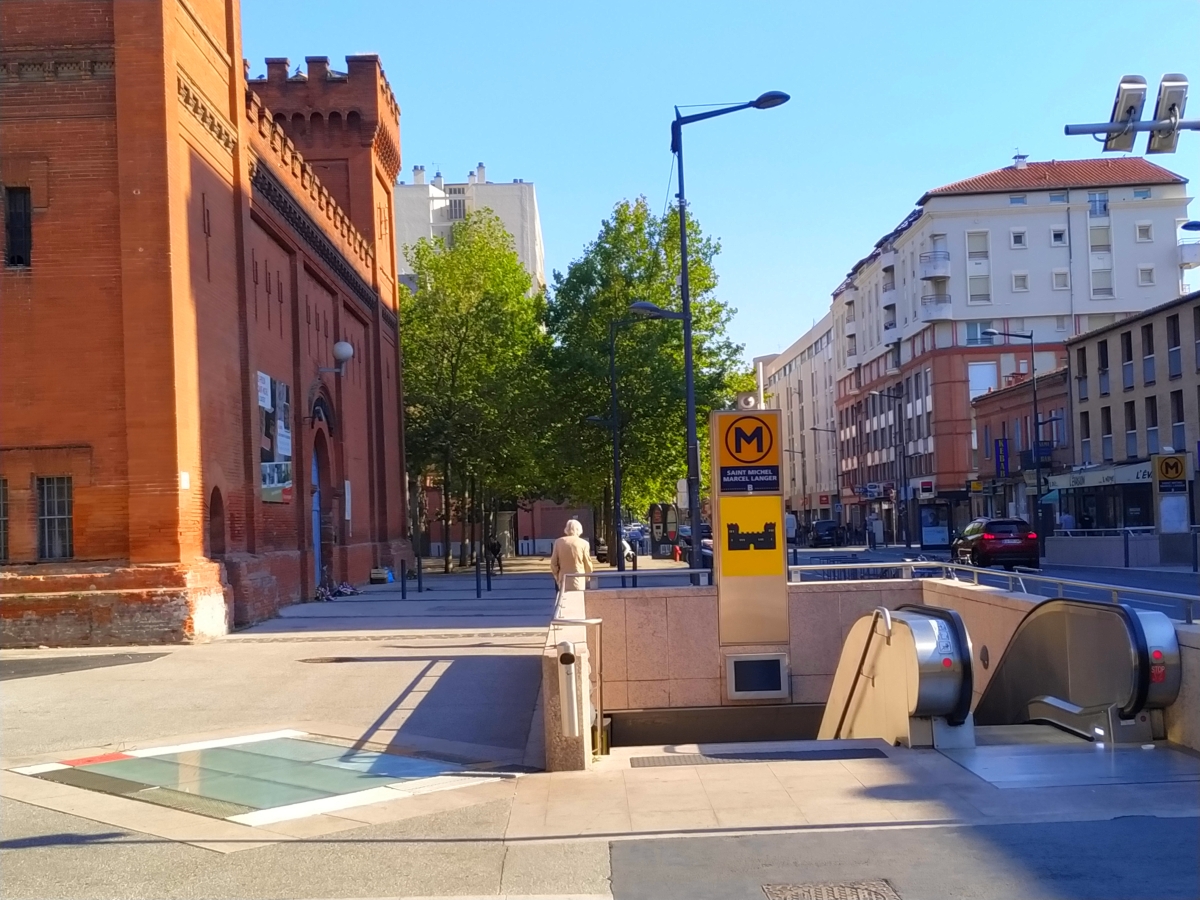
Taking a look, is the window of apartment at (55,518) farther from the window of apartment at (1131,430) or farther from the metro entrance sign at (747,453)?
the window of apartment at (1131,430)

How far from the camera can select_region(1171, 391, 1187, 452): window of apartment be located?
41688 millimetres

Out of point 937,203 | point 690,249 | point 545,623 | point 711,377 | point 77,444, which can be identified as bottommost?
point 545,623

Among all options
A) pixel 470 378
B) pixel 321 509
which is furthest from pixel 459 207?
pixel 321 509

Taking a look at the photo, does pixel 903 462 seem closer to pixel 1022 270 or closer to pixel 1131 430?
pixel 1022 270

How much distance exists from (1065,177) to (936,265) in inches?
360

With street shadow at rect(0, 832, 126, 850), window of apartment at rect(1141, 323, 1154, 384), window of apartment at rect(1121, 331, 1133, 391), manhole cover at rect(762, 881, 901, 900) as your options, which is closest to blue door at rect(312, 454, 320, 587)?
street shadow at rect(0, 832, 126, 850)

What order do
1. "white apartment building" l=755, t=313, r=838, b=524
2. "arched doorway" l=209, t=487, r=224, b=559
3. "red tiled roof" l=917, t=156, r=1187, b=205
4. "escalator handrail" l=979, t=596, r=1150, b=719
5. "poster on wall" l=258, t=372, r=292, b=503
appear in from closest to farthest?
"escalator handrail" l=979, t=596, r=1150, b=719, "arched doorway" l=209, t=487, r=224, b=559, "poster on wall" l=258, t=372, r=292, b=503, "red tiled roof" l=917, t=156, r=1187, b=205, "white apartment building" l=755, t=313, r=838, b=524

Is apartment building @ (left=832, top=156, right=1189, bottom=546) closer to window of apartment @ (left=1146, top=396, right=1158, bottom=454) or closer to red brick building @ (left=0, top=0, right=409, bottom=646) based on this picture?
window of apartment @ (left=1146, top=396, right=1158, bottom=454)

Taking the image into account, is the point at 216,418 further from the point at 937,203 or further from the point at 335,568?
the point at 937,203

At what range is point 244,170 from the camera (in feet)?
78.0

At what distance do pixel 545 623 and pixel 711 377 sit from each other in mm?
26577

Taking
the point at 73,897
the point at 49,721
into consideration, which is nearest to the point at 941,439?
the point at 49,721

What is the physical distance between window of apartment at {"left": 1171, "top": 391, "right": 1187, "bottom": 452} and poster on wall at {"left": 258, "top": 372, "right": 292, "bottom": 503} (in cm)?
3071

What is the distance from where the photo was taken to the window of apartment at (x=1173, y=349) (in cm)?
4144
